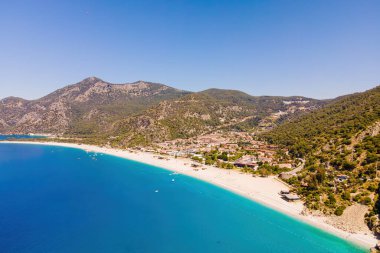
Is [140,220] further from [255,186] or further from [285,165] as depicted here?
[285,165]

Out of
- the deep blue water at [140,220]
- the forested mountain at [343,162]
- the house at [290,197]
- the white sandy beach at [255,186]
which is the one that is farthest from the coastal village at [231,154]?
the deep blue water at [140,220]

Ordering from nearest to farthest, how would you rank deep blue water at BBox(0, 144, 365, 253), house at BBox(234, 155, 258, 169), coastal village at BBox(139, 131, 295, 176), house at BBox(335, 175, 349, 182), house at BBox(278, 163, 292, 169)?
deep blue water at BBox(0, 144, 365, 253) → house at BBox(335, 175, 349, 182) → house at BBox(278, 163, 292, 169) → coastal village at BBox(139, 131, 295, 176) → house at BBox(234, 155, 258, 169)

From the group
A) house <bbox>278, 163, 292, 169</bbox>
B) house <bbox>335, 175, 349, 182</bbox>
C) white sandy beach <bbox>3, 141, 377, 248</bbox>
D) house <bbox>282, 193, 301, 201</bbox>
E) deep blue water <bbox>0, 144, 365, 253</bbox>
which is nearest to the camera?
deep blue water <bbox>0, 144, 365, 253</bbox>

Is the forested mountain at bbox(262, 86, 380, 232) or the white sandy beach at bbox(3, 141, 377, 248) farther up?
the forested mountain at bbox(262, 86, 380, 232)

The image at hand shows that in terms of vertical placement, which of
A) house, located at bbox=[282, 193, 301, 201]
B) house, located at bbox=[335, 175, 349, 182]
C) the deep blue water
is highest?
house, located at bbox=[335, 175, 349, 182]

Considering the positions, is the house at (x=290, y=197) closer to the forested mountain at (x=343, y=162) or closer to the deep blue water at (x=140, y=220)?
the forested mountain at (x=343, y=162)

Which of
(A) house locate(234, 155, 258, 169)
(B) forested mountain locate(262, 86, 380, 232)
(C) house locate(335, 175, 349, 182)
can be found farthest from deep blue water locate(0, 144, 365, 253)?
(A) house locate(234, 155, 258, 169)

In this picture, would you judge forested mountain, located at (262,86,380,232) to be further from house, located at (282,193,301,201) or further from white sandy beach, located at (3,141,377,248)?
white sandy beach, located at (3,141,377,248)
